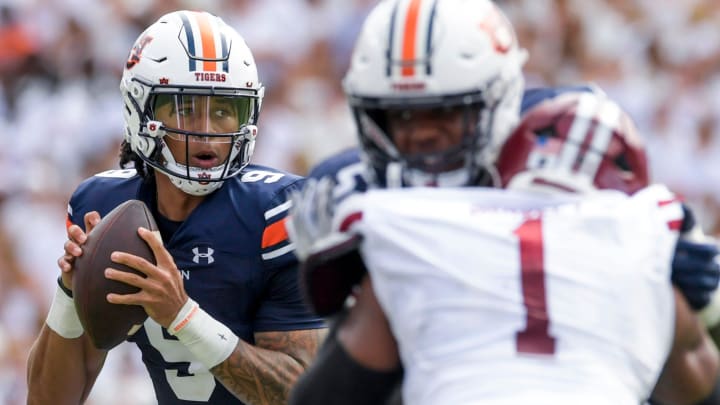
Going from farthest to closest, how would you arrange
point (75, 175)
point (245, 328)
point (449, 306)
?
point (75, 175)
point (245, 328)
point (449, 306)

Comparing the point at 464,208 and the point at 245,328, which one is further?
the point at 245,328

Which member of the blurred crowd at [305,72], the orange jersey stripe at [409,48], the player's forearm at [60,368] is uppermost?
the orange jersey stripe at [409,48]

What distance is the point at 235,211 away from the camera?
356 cm

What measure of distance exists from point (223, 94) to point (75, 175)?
430cm

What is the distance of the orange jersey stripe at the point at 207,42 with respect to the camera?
3.59 metres

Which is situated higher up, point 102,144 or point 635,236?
point 635,236

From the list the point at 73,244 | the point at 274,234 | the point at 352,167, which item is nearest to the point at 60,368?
the point at 73,244

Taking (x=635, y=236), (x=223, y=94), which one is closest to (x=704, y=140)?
(x=223, y=94)

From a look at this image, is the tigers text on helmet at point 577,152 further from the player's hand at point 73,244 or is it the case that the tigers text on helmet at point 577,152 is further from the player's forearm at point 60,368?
the player's forearm at point 60,368

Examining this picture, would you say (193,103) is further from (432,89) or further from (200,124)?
(432,89)

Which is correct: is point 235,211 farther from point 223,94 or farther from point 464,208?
point 464,208

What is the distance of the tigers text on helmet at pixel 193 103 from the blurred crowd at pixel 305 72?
395 centimetres

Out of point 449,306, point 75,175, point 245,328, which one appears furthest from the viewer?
point 75,175

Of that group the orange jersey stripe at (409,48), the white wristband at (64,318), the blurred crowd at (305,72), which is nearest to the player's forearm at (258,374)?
the white wristband at (64,318)
